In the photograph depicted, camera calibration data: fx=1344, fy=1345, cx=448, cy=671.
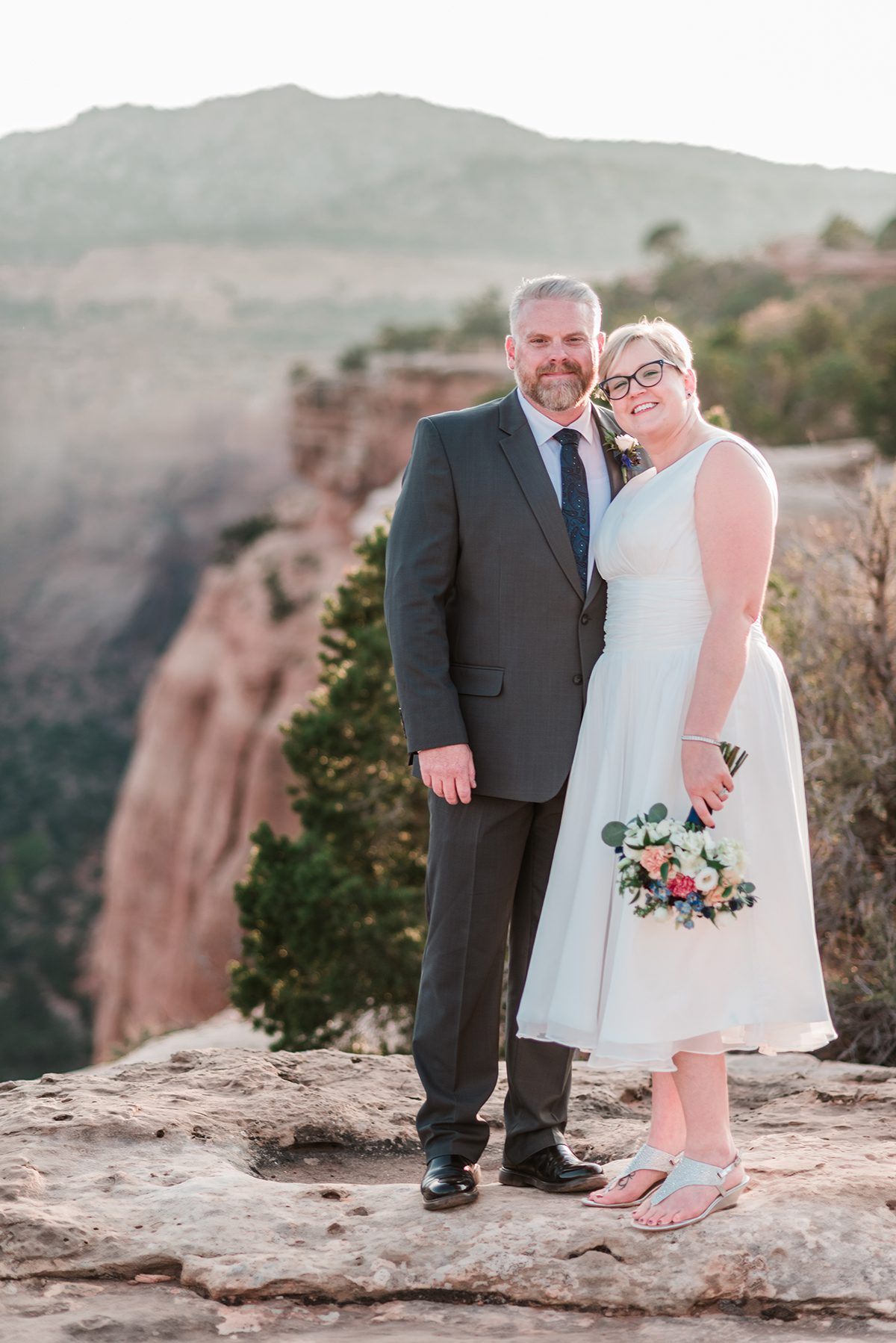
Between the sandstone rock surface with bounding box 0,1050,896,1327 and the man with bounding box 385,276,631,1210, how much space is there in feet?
0.99

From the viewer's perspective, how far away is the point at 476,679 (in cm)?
352

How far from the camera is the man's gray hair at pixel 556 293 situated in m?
3.42

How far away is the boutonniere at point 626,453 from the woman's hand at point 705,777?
2.81 ft

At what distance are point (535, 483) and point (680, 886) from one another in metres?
1.13

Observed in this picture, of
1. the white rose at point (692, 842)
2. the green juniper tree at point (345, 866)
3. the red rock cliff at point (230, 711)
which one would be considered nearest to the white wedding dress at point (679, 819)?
the white rose at point (692, 842)

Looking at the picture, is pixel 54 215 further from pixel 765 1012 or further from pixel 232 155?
pixel 765 1012

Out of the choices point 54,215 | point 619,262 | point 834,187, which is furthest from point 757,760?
point 834,187

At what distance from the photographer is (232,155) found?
98.2 m

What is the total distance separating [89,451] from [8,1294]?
6940 cm

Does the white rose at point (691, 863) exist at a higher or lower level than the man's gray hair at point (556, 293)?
lower

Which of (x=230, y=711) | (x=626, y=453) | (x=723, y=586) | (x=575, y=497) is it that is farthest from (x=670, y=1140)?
(x=230, y=711)

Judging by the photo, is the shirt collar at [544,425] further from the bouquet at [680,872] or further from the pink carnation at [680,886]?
the pink carnation at [680,886]

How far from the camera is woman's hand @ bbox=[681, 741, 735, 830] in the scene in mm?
3025

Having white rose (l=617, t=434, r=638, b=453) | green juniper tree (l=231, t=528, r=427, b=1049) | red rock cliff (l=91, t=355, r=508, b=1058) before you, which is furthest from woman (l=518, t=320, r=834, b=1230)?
red rock cliff (l=91, t=355, r=508, b=1058)
